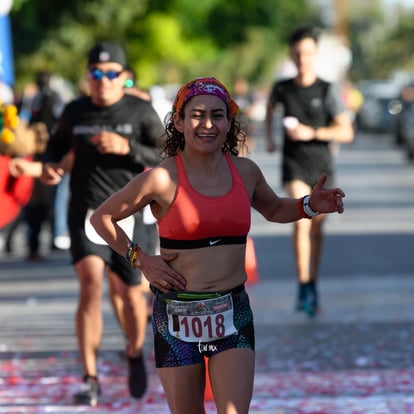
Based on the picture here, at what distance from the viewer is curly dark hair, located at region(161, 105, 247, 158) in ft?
18.3

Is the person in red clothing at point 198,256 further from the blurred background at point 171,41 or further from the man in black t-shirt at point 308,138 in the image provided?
the blurred background at point 171,41

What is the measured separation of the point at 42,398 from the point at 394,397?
2140mm

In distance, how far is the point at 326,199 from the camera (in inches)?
216

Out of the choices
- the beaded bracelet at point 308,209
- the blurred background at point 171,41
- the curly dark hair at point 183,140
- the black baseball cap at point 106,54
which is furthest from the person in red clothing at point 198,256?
the blurred background at point 171,41

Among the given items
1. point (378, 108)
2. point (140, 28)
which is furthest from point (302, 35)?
point (378, 108)

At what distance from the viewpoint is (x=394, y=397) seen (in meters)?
7.66

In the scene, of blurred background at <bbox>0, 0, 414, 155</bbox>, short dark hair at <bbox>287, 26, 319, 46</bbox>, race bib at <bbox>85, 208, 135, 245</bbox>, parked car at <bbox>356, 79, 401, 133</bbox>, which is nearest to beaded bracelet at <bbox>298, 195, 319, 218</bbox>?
race bib at <bbox>85, 208, 135, 245</bbox>

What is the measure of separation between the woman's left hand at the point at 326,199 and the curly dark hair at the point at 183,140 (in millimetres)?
428

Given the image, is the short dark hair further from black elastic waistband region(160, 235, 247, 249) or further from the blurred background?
black elastic waistband region(160, 235, 247, 249)

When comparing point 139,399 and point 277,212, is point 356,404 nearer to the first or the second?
point 139,399

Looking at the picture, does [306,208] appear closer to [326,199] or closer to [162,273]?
[326,199]

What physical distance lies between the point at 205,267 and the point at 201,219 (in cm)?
20

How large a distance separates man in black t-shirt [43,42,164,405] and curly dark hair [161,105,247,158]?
1850 millimetres

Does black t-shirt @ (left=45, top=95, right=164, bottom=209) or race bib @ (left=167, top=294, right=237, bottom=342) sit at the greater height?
black t-shirt @ (left=45, top=95, right=164, bottom=209)
